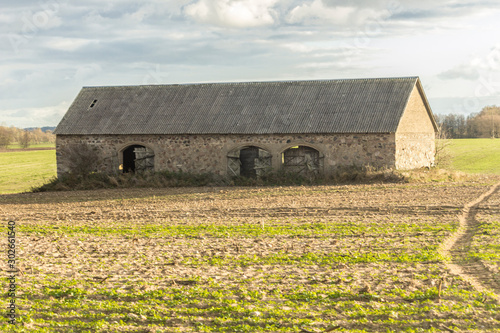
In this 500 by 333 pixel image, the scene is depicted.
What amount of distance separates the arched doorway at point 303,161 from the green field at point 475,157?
10076 mm

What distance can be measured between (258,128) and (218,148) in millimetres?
2050

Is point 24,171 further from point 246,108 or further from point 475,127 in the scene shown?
point 475,127

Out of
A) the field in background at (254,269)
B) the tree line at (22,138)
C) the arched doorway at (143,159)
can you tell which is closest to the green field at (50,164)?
the tree line at (22,138)

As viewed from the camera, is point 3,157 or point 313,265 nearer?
point 313,265

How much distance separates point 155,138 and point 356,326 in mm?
20713

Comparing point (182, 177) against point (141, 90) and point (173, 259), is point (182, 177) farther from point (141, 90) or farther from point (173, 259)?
point (173, 259)

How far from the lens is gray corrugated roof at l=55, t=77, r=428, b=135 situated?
24.9 meters

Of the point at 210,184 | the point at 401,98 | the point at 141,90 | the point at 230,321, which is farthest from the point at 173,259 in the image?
the point at 141,90

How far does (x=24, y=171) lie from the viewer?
47406 millimetres

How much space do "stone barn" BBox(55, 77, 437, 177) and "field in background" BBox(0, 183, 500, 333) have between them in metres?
6.84

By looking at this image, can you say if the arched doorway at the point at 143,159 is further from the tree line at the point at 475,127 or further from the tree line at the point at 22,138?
the tree line at the point at 475,127

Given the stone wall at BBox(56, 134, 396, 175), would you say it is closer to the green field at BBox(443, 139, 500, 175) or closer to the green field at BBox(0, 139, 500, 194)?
the green field at BBox(0, 139, 500, 194)

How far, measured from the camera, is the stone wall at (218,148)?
24.1 m

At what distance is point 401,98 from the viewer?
998 inches
